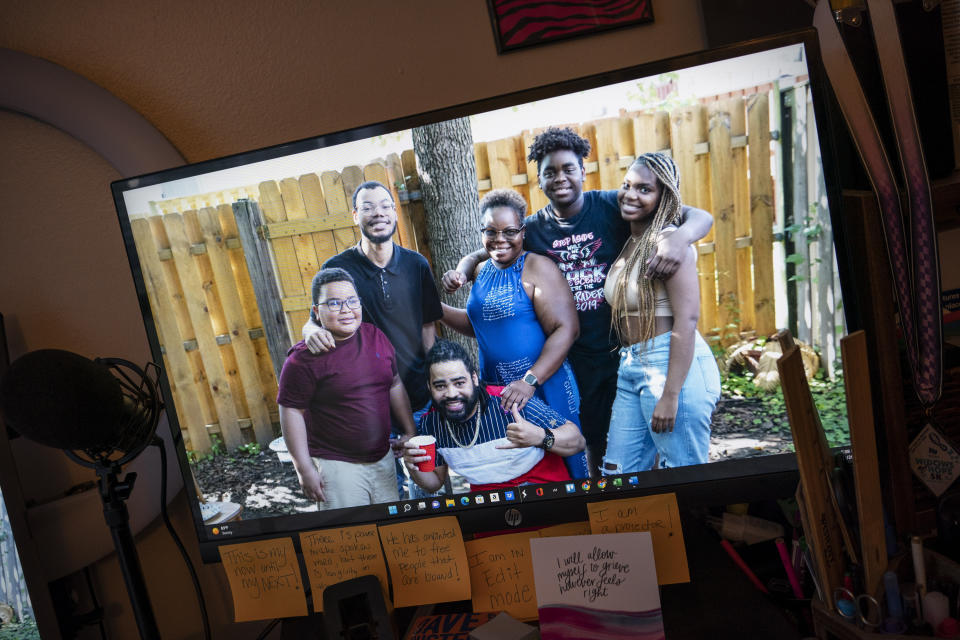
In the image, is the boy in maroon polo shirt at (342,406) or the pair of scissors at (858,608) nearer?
the pair of scissors at (858,608)

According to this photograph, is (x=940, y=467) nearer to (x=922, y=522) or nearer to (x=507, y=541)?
(x=922, y=522)

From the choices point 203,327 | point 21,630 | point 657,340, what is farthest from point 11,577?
point 657,340

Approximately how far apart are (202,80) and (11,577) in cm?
110

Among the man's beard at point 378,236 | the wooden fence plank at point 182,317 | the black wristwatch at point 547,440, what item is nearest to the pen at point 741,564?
the black wristwatch at point 547,440

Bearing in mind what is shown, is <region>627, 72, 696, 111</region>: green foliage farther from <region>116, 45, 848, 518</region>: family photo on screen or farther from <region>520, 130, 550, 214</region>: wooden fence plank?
<region>520, 130, 550, 214</region>: wooden fence plank

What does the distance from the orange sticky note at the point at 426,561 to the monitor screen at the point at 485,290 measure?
26 mm

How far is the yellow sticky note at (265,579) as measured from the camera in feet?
3.39

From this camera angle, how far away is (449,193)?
3.01 ft

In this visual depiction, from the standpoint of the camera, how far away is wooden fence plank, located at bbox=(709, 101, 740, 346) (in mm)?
828

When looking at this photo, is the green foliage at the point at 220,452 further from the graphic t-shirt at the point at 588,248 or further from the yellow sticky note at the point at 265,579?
the graphic t-shirt at the point at 588,248

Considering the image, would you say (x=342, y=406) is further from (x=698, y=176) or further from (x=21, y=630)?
(x=21, y=630)

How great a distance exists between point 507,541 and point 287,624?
1.33 ft

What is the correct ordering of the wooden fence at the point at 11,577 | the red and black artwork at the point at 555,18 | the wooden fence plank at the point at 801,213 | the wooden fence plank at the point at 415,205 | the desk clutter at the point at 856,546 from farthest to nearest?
the wooden fence at the point at 11,577 < the red and black artwork at the point at 555,18 < the wooden fence plank at the point at 415,205 < the wooden fence plank at the point at 801,213 < the desk clutter at the point at 856,546

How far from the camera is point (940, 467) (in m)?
0.85
